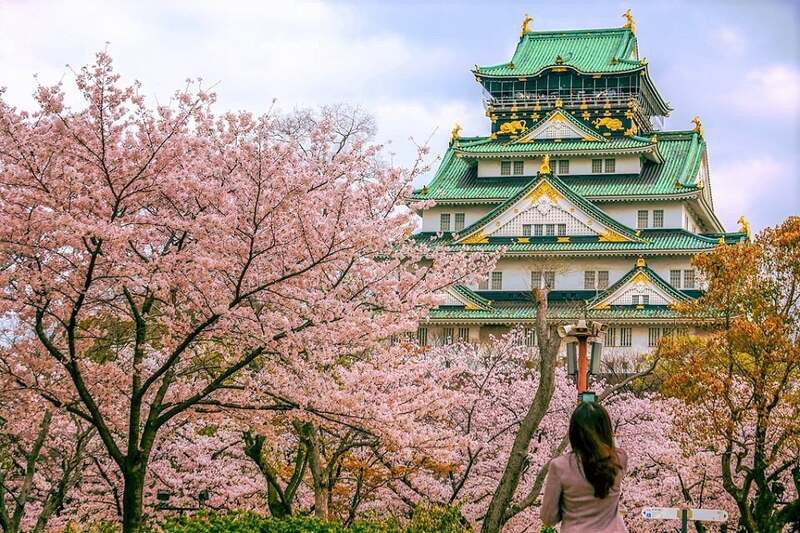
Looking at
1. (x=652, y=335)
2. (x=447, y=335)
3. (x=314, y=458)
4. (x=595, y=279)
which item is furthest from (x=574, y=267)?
(x=314, y=458)

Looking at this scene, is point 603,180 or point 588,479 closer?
point 588,479

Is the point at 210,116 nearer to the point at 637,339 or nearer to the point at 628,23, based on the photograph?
the point at 637,339

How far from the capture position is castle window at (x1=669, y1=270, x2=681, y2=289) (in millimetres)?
54875

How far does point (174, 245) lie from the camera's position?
15305mm

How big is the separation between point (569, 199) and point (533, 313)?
6.27 meters

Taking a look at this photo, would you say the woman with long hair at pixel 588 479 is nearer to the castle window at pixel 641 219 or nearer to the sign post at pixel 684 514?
the sign post at pixel 684 514

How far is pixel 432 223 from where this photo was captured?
6091 centimetres

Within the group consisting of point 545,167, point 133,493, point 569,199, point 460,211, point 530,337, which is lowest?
point 133,493

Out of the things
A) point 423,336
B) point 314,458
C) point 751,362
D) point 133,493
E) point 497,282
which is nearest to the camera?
point 133,493

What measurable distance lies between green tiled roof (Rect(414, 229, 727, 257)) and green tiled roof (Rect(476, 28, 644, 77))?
35.0 feet

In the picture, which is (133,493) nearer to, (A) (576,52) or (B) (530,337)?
(B) (530,337)

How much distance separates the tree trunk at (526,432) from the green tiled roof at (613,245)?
117 ft

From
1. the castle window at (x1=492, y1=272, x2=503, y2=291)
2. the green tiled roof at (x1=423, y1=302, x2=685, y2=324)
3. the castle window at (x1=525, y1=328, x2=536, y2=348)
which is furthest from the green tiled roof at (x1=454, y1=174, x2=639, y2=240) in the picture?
the castle window at (x1=525, y1=328, x2=536, y2=348)

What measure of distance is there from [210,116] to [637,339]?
3934 cm
